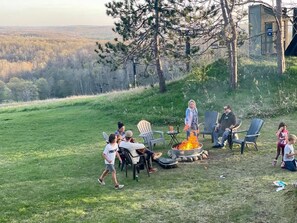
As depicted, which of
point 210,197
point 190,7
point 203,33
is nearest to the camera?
point 210,197

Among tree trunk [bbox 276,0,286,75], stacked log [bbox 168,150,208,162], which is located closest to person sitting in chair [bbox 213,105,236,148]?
stacked log [bbox 168,150,208,162]

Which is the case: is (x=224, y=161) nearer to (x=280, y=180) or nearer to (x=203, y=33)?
(x=280, y=180)

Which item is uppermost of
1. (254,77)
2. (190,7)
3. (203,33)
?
(190,7)

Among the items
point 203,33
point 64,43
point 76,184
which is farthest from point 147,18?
point 64,43

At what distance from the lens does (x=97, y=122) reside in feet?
61.0

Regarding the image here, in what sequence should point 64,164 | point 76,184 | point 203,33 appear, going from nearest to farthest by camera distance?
point 76,184
point 64,164
point 203,33

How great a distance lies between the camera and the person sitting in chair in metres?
11.9

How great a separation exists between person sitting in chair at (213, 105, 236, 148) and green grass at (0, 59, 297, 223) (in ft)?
1.67

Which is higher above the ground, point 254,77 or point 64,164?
point 254,77

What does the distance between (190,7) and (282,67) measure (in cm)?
577

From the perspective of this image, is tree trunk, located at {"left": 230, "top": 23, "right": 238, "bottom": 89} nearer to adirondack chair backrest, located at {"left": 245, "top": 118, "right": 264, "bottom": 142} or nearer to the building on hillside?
the building on hillside

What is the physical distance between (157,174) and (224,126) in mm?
3592

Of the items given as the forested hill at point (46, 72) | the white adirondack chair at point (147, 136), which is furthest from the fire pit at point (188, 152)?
the forested hill at point (46, 72)

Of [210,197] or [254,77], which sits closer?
[210,197]
